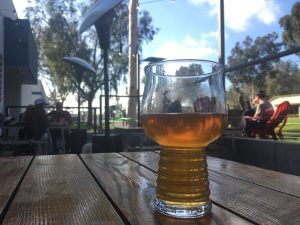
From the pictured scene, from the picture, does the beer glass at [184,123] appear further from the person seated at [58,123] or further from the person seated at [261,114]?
the person seated at [58,123]

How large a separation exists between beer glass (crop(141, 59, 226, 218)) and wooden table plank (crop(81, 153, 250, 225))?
3cm

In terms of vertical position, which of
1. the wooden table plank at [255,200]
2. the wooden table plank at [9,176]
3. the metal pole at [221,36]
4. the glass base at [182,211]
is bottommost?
the wooden table plank at [255,200]

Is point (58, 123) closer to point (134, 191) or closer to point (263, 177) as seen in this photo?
point (263, 177)

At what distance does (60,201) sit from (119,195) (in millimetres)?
162

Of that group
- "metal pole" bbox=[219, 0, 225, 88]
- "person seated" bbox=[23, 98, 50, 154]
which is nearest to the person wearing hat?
"person seated" bbox=[23, 98, 50, 154]

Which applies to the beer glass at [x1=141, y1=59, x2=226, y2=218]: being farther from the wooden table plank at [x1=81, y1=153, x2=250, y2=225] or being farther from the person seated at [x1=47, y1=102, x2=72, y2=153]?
the person seated at [x1=47, y1=102, x2=72, y2=153]

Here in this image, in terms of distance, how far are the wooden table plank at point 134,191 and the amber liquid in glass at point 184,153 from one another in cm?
5

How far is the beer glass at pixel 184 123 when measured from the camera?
2.77 ft

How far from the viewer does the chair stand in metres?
6.21

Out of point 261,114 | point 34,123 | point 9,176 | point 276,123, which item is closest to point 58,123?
point 34,123

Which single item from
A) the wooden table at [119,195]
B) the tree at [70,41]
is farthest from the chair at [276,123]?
A: the tree at [70,41]

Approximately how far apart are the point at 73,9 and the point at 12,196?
1024 inches

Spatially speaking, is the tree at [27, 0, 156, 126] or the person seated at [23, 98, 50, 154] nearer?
the person seated at [23, 98, 50, 154]

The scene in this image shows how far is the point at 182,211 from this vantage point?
84 cm
